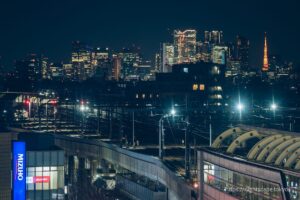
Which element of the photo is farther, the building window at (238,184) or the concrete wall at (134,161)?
the concrete wall at (134,161)

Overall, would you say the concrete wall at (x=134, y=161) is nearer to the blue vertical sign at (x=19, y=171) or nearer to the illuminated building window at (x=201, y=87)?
the blue vertical sign at (x=19, y=171)

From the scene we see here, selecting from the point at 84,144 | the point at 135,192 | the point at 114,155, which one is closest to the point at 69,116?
the point at 84,144

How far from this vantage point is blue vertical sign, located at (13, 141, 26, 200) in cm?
2509

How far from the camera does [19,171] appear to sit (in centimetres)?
2522

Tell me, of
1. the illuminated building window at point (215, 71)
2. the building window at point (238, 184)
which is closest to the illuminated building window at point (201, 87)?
the illuminated building window at point (215, 71)

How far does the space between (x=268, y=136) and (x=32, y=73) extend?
142 meters

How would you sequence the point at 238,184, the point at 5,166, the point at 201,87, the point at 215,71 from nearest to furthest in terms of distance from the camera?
1. the point at 238,184
2. the point at 5,166
3. the point at 215,71
4. the point at 201,87

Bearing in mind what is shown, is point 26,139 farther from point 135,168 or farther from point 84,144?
point 84,144

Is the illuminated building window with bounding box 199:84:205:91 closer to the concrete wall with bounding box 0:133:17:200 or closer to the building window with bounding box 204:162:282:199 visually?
the concrete wall with bounding box 0:133:17:200

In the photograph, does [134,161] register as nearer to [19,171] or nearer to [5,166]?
[19,171]

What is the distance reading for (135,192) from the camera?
123 feet

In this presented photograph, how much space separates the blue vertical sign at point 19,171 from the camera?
2509cm

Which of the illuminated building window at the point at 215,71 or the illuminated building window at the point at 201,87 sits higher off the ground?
the illuminated building window at the point at 215,71

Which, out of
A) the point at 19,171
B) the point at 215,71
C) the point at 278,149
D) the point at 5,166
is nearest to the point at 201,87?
the point at 215,71
